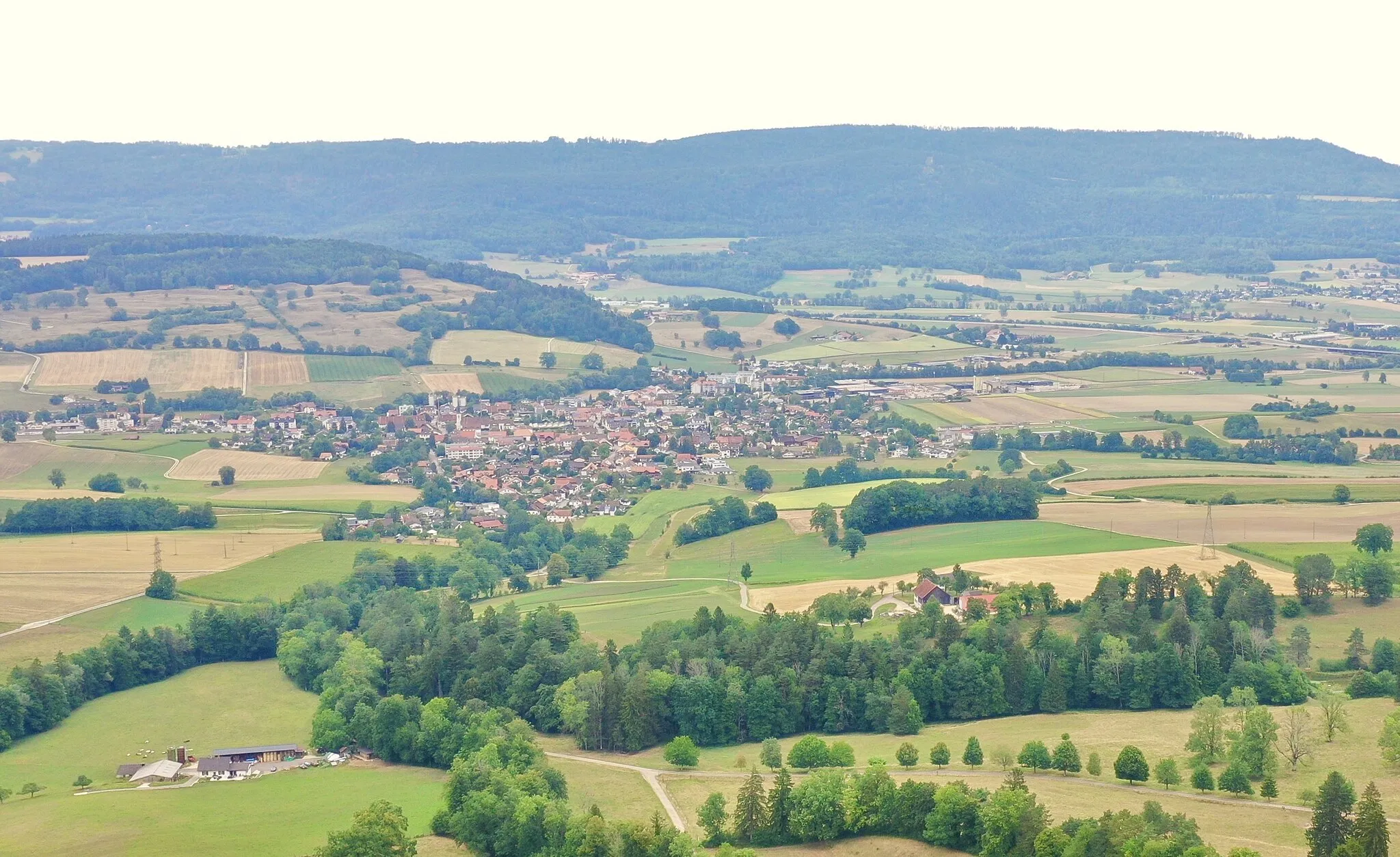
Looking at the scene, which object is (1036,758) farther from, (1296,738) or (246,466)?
(246,466)

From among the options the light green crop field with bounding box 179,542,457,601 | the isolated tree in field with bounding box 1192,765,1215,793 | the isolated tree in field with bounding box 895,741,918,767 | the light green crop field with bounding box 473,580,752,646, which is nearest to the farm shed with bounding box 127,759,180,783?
the light green crop field with bounding box 473,580,752,646

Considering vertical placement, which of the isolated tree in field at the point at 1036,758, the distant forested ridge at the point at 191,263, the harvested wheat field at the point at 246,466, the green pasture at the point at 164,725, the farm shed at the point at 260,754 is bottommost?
the green pasture at the point at 164,725

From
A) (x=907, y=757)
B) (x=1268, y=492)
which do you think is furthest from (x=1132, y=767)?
(x=1268, y=492)

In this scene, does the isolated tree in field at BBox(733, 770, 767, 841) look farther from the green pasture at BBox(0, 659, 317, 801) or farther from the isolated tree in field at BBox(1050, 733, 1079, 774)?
the green pasture at BBox(0, 659, 317, 801)

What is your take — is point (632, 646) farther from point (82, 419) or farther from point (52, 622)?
point (82, 419)

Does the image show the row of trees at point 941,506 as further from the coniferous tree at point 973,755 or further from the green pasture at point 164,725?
the coniferous tree at point 973,755

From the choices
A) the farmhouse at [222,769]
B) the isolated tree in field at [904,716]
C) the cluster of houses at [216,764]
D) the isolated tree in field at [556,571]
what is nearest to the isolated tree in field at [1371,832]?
the isolated tree in field at [904,716]
